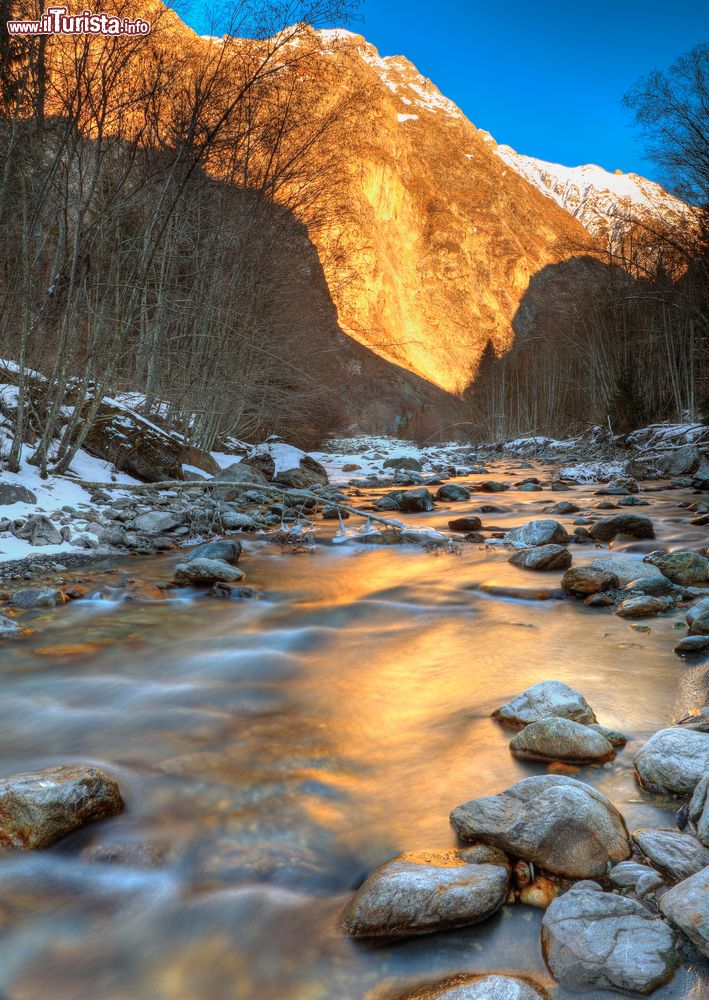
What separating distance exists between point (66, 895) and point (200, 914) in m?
0.39

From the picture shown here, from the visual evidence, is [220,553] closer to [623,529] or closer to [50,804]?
[50,804]

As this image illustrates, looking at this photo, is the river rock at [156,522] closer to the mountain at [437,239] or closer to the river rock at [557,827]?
the river rock at [557,827]

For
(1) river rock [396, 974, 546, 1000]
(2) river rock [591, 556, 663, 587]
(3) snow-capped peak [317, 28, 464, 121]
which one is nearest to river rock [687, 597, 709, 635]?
(2) river rock [591, 556, 663, 587]

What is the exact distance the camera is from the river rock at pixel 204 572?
5.23 m

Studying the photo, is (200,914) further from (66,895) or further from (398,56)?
(398,56)

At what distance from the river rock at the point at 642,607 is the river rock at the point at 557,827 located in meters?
2.44

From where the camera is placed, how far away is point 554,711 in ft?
8.85

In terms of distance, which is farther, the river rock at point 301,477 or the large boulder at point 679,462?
the large boulder at point 679,462

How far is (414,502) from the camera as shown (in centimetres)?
1022

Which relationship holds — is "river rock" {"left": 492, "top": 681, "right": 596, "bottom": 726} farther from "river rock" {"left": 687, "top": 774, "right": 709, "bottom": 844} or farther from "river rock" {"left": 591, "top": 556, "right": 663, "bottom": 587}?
"river rock" {"left": 591, "top": 556, "right": 663, "bottom": 587}

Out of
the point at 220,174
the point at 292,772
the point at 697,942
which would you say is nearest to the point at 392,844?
the point at 292,772

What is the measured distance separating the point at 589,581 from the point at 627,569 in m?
0.46

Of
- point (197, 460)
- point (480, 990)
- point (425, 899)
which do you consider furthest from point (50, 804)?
point (197, 460)

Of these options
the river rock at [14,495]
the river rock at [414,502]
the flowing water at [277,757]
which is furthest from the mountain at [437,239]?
the flowing water at [277,757]
